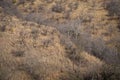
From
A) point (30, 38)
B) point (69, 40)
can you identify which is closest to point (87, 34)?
point (69, 40)

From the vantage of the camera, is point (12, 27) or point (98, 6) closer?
point (12, 27)

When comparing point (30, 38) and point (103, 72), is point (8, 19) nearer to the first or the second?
point (30, 38)

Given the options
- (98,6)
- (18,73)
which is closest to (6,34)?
(18,73)

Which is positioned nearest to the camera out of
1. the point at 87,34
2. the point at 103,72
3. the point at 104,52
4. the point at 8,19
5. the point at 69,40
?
the point at 103,72

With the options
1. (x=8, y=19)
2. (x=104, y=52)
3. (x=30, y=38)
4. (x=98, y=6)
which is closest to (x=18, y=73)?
(x=30, y=38)

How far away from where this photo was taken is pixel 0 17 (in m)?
11.8

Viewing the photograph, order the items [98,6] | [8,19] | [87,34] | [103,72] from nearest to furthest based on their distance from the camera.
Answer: [103,72] < [87,34] < [8,19] < [98,6]

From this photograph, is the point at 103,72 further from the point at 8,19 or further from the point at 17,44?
the point at 8,19

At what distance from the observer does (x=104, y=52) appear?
8398 mm

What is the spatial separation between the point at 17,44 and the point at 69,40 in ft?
7.17

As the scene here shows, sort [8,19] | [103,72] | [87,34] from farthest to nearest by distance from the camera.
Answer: [8,19], [87,34], [103,72]

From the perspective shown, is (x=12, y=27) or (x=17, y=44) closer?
(x=17, y=44)

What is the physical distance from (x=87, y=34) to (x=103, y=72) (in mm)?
3808

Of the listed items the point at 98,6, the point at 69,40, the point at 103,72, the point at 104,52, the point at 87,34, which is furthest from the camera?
the point at 98,6
